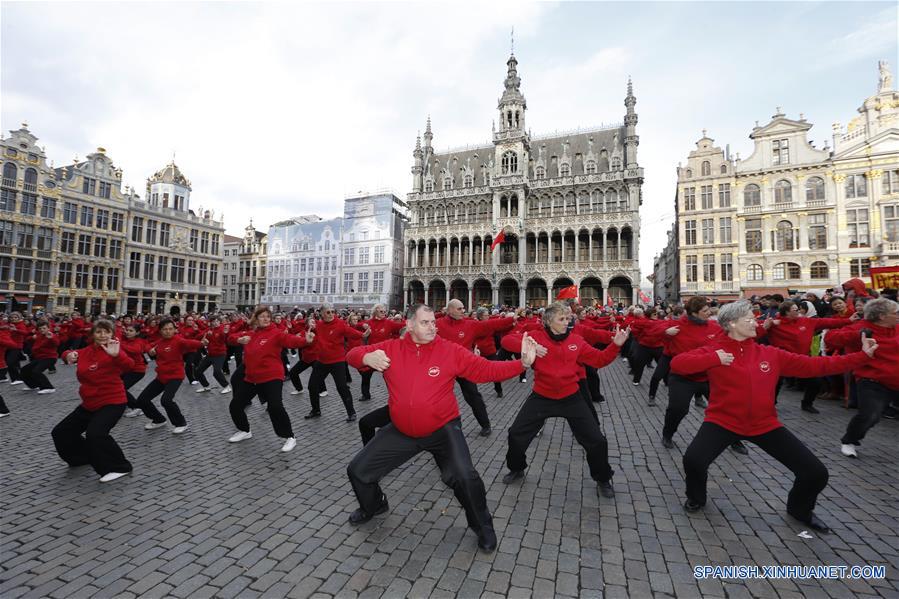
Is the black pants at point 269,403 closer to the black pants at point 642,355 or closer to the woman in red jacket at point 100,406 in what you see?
the woman in red jacket at point 100,406

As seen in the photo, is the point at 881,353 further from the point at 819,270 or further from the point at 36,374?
the point at 819,270

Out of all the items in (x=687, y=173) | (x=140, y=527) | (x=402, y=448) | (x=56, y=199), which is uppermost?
(x=687, y=173)

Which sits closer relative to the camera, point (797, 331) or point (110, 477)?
point (110, 477)

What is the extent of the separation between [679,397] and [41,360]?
51.3ft

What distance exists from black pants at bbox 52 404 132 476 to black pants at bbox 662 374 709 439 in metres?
7.65

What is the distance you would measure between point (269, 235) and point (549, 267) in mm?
41592

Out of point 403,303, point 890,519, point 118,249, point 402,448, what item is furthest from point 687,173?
point 118,249

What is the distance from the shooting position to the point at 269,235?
57.1 m

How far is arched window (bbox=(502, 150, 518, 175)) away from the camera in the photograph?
44.2m

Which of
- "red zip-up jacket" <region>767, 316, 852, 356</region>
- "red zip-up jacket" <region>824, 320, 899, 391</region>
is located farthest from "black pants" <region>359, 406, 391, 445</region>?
"red zip-up jacket" <region>767, 316, 852, 356</region>

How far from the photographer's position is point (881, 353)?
5.27 m

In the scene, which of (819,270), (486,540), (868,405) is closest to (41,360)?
(486,540)

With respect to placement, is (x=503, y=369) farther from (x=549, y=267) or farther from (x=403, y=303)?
(x=403, y=303)

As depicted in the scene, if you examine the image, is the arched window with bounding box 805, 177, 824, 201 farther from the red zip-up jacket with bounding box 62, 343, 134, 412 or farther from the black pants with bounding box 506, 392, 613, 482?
the red zip-up jacket with bounding box 62, 343, 134, 412
